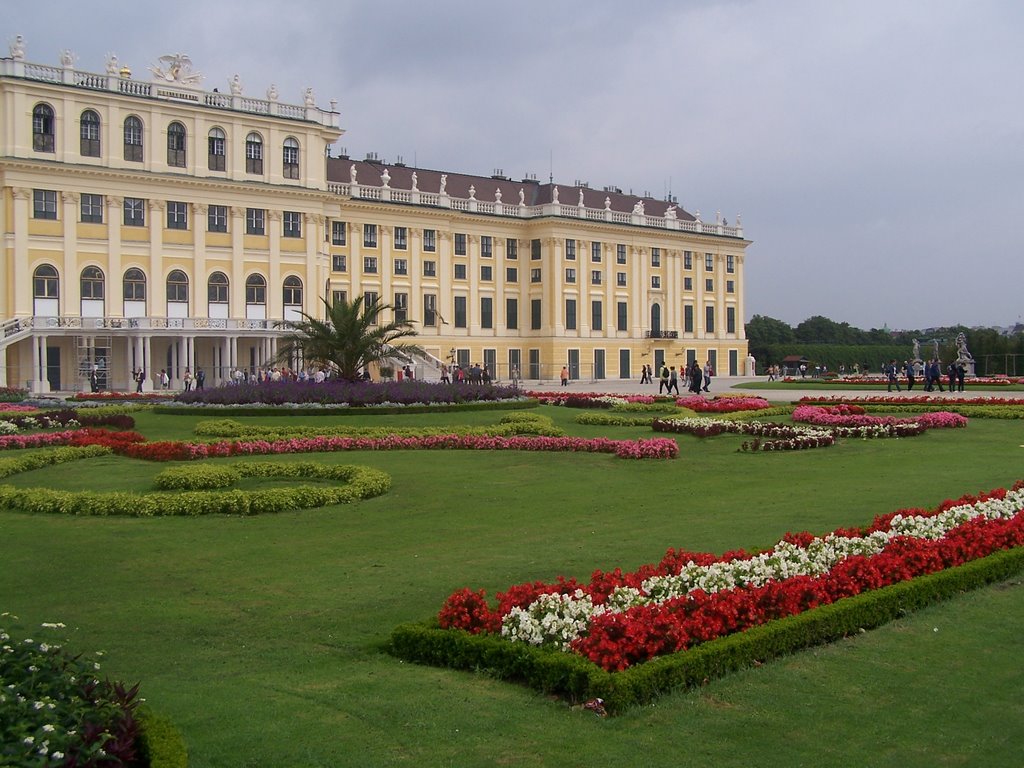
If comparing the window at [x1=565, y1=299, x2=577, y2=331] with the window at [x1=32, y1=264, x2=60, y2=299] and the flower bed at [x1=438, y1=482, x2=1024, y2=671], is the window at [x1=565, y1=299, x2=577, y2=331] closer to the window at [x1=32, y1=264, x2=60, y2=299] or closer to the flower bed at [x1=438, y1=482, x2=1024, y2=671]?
the window at [x1=32, y1=264, x2=60, y2=299]

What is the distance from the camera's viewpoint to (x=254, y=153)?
192ft

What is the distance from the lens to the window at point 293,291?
5944 centimetres

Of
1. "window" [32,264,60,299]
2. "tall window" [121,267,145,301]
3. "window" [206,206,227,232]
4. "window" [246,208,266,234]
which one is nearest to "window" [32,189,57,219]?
"window" [32,264,60,299]

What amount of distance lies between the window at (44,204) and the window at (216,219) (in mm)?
7780

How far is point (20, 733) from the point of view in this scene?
473 cm

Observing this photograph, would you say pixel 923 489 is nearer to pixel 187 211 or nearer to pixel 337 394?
pixel 337 394

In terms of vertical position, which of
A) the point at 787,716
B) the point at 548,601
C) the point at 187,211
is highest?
the point at 187,211

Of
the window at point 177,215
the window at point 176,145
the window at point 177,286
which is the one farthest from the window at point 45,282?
the window at point 176,145

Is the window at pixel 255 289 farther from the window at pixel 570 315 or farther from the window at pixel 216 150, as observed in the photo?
the window at pixel 570 315

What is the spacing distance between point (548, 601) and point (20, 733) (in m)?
3.63

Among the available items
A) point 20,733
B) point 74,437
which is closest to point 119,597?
point 20,733

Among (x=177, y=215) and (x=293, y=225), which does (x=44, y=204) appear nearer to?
(x=177, y=215)

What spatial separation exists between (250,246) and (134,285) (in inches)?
271

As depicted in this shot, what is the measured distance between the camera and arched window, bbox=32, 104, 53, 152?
5100 cm
